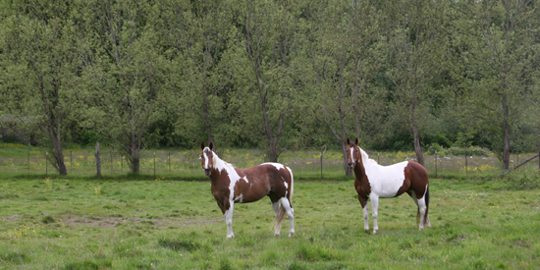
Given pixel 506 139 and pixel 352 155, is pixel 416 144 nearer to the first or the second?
pixel 506 139

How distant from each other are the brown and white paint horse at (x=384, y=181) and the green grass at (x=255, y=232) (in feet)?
2.46

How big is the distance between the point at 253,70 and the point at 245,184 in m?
19.7

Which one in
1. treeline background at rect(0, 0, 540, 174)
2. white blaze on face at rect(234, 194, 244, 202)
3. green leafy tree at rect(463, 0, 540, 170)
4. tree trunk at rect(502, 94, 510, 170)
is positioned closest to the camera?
white blaze on face at rect(234, 194, 244, 202)

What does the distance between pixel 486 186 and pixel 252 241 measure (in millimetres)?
16897

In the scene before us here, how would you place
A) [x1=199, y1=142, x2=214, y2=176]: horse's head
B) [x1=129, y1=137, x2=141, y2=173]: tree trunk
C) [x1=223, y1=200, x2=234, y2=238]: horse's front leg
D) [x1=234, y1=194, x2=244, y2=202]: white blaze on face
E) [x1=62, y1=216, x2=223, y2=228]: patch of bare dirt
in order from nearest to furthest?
[x1=199, y1=142, x2=214, y2=176]: horse's head < [x1=223, y1=200, x2=234, y2=238]: horse's front leg < [x1=234, y1=194, x2=244, y2=202]: white blaze on face < [x1=62, y1=216, x2=223, y2=228]: patch of bare dirt < [x1=129, y1=137, x2=141, y2=173]: tree trunk

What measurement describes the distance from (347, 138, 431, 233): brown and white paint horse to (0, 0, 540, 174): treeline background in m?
16.9

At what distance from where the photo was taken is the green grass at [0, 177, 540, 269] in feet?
29.9

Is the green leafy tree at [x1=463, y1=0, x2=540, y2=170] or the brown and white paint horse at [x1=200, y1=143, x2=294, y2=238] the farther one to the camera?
the green leafy tree at [x1=463, y1=0, x2=540, y2=170]

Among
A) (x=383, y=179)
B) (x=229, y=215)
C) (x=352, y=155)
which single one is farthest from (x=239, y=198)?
(x=383, y=179)

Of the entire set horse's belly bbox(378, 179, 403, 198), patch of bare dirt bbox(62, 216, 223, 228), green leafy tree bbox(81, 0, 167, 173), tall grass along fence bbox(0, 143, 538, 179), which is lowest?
patch of bare dirt bbox(62, 216, 223, 228)

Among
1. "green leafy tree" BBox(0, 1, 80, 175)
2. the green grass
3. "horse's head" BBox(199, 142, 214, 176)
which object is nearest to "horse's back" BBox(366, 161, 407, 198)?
the green grass

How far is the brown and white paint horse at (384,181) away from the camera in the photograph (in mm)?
12523

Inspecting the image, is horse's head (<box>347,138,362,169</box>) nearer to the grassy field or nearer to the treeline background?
the grassy field

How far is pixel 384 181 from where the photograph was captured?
41.5ft
